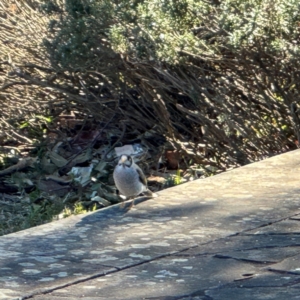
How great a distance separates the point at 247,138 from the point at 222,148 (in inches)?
18.5

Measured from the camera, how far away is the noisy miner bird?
5.43 metres

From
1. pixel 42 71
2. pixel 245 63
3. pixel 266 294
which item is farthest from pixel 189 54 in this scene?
pixel 266 294

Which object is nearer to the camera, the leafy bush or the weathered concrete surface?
the weathered concrete surface

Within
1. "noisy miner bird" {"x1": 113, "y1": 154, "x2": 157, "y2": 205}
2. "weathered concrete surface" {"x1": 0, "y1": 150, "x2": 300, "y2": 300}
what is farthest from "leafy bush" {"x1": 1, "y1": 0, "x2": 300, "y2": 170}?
"weathered concrete surface" {"x1": 0, "y1": 150, "x2": 300, "y2": 300}

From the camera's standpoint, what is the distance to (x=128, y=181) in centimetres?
564

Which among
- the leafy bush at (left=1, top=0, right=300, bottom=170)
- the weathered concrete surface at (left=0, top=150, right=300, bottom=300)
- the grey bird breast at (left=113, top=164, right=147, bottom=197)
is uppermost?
the leafy bush at (left=1, top=0, right=300, bottom=170)

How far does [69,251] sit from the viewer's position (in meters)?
3.52

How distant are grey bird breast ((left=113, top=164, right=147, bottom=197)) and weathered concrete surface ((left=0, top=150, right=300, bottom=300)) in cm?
78

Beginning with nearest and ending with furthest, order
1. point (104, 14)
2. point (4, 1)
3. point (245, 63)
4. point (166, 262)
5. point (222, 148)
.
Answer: point (166, 262)
point (104, 14)
point (245, 63)
point (222, 148)
point (4, 1)

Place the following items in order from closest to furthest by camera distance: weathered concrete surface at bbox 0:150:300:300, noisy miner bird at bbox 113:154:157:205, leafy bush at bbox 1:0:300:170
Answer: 1. weathered concrete surface at bbox 0:150:300:300
2. noisy miner bird at bbox 113:154:157:205
3. leafy bush at bbox 1:0:300:170

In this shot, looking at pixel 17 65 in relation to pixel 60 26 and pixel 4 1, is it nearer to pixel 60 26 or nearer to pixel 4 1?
pixel 4 1

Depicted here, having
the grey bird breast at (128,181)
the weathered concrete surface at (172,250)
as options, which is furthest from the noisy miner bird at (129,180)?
the weathered concrete surface at (172,250)

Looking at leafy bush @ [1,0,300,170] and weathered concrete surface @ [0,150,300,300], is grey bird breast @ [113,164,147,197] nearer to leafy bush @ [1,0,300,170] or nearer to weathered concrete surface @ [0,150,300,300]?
weathered concrete surface @ [0,150,300,300]

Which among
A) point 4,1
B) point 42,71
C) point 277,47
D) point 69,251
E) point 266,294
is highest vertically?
point 4,1
